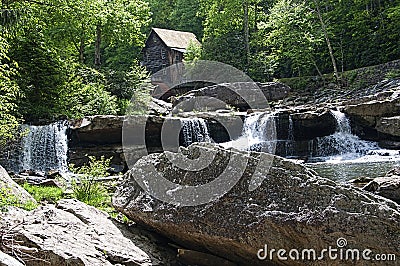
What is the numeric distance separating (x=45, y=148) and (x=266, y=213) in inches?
519

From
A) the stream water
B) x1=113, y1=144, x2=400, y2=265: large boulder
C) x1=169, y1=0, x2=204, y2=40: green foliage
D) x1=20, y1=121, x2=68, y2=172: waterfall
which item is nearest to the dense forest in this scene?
x1=20, y1=121, x2=68, y2=172: waterfall

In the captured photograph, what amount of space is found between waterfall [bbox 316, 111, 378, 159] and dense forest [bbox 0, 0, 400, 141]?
27.6ft

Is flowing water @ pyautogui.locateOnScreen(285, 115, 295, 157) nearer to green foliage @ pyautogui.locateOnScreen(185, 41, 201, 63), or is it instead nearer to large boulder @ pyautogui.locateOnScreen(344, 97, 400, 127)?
large boulder @ pyautogui.locateOnScreen(344, 97, 400, 127)

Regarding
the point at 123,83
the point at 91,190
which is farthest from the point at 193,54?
the point at 91,190

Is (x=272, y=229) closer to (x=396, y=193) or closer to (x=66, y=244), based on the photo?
(x=66, y=244)

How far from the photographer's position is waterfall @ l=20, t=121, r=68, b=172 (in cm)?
1455

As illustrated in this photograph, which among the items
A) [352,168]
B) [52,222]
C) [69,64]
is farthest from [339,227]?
[69,64]

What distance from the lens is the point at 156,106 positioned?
2278 centimetres

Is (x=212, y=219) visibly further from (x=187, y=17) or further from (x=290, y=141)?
(x=187, y=17)

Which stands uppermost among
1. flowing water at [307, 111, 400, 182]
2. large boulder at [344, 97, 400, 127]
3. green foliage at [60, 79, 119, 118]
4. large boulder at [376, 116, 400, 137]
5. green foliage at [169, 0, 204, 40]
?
green foliage at [169, 0, 204, 40]

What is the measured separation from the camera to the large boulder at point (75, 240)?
3.22 meters

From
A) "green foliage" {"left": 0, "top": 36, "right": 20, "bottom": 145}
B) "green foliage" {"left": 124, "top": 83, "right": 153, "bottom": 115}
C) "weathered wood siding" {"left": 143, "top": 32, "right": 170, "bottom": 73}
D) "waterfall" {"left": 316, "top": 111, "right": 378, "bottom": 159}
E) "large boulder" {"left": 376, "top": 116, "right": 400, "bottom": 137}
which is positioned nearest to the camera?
"green foliage" {"left": 0, "top": 36, "right": 20, "bottom": 145}

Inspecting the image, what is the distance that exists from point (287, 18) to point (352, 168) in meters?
16.2

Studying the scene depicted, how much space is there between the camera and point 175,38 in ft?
125
